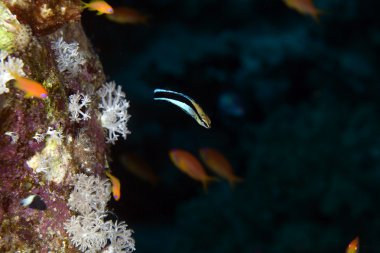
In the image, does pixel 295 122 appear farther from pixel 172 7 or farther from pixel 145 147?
pixel 172 7

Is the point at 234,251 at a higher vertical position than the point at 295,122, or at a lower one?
lower

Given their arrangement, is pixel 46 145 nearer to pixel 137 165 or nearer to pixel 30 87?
pixel 30 87

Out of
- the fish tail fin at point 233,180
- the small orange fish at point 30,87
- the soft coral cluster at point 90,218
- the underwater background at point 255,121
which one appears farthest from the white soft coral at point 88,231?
the underwater background at point 255,121

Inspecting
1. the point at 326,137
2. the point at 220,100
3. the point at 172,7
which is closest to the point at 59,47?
the point at 326,137

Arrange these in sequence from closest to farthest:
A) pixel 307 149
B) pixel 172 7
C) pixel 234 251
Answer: pixel 234 251
pixel 307 149
pixel 172 7

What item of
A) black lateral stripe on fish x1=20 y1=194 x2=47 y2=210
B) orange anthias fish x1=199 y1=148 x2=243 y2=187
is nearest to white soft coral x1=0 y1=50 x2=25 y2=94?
black lateral stripe on fish x1=20 y1=194 x2=47 y2=210

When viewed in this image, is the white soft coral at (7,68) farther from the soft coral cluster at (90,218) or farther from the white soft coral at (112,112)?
the white soft coral at (112,112)

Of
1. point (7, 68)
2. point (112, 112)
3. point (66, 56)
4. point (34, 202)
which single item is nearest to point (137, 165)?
point (112, 112)
